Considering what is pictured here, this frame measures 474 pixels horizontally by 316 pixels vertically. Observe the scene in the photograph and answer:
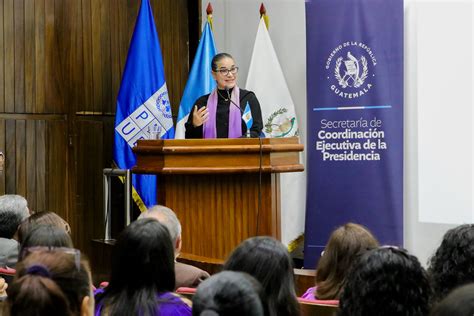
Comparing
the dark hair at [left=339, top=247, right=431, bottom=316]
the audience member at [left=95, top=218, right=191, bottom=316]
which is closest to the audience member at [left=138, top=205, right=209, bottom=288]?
the audience member at [left=95, top=218, right=191, bottom=316]

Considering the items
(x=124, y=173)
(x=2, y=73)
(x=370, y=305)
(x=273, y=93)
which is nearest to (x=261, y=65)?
(x=273, y=93)

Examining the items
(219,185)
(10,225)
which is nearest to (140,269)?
(10,225)

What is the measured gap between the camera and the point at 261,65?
6.59m

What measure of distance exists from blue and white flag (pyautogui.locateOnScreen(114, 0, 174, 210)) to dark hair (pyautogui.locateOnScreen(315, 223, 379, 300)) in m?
3.43

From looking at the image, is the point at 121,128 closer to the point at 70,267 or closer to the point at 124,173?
the point at 124,173

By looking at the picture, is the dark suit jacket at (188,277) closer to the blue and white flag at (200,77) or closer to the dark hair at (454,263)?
the dark hair at (454,263)

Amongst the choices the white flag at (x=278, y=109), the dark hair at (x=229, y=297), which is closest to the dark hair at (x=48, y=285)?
the dark hair at (x=229, y=297)

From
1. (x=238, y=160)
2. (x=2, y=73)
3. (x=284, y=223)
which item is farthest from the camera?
(x=284, y=223)

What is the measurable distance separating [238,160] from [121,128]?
197 cm

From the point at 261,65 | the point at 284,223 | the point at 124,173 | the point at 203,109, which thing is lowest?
the point at 284,223

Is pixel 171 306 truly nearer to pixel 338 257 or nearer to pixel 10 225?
pixel 338 257

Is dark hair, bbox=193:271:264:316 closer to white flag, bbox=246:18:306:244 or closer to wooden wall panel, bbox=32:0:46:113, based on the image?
wooden wall panel, bbox=32:0:46:113

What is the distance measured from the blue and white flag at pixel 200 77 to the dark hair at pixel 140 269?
399cm

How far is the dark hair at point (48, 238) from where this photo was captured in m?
2.62
